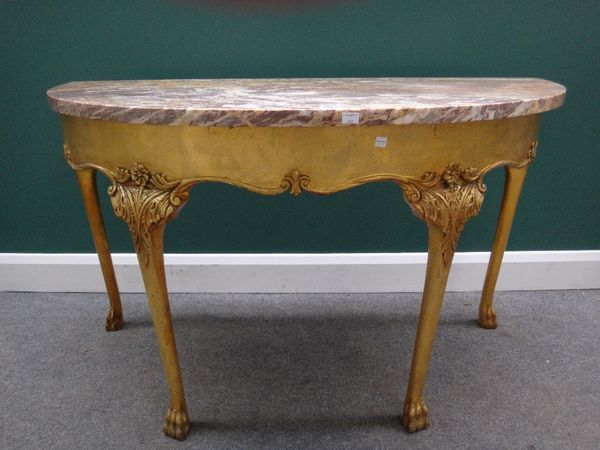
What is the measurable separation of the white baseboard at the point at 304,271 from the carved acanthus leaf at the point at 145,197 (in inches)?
28.6

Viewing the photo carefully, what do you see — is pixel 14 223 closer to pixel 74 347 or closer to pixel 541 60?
pixel 74 347

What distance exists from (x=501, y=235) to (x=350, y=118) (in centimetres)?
80

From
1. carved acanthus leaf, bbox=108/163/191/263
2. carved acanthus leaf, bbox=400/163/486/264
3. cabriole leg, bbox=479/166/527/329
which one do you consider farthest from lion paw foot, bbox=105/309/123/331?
cabriole leg, bbox=479/166/527/329

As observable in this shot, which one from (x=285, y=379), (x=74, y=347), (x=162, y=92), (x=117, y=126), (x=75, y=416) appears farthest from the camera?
(x=74, y=347)

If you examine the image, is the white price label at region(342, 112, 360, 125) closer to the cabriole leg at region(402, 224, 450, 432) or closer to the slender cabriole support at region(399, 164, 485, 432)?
the slender cabriole support at region(399, 164, 485, 432)

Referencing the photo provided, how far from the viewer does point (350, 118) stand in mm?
878

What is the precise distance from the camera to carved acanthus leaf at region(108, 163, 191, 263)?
0.97 metres

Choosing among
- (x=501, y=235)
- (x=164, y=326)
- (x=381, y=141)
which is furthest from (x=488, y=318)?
(x=164, y=326)

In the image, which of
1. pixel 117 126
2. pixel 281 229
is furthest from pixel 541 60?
pixel 117 126

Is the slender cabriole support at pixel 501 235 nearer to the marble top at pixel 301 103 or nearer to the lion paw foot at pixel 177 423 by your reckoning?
the marble top at pixel 301 103

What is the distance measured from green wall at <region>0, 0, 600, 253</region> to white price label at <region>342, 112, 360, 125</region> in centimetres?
72

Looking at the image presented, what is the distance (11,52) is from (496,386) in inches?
65.9

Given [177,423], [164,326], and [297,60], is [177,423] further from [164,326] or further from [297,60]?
[297,60]

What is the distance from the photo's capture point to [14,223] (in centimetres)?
172
